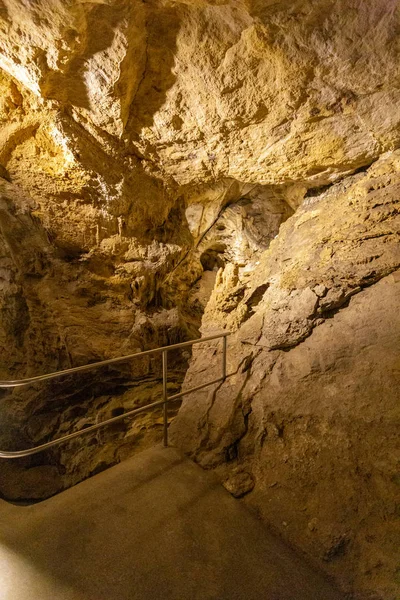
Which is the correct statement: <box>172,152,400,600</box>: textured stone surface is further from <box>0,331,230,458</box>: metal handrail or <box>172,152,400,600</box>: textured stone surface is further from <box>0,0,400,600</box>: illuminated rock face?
<box>0,331,230,458</box>: metal handrail

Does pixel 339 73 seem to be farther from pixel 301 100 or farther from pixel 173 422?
pixel 173 422

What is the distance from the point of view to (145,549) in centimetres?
203

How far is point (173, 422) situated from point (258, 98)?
370 cm

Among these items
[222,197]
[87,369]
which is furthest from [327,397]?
[222,197]

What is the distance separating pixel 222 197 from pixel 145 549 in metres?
5.59

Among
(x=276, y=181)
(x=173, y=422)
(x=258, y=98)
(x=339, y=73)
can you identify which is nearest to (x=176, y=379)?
(x=173, y=422)

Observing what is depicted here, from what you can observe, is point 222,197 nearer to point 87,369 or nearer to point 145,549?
point 87,369

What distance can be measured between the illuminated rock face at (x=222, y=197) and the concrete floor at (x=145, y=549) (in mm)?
219

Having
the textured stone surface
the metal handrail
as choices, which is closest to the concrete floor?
the textured stone surface

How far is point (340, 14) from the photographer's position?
105 inches

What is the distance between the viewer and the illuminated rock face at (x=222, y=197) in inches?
97.3

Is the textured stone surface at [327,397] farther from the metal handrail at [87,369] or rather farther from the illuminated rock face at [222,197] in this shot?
the metal handrail at [87,369]

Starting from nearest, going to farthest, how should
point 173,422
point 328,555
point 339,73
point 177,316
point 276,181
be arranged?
1. point 328,555
2. point 339,73
3. point 173,422
4. point 276,181
5. point 177,316

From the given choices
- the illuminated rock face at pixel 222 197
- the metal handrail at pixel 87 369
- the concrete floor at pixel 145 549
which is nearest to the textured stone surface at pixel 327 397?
the illuminated rock face at pixel 222 197
